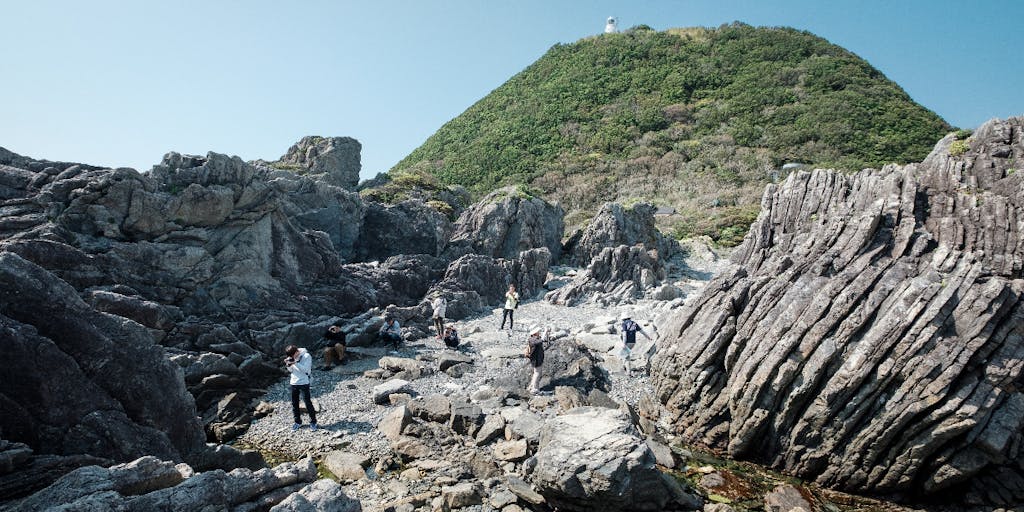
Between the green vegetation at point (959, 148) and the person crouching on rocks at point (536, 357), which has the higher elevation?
the green vegetation at point (959, 148)

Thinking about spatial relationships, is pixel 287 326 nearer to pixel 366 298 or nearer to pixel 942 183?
pixel 366 298

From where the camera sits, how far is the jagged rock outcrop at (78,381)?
8.80 meters

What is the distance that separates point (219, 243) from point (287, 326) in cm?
563

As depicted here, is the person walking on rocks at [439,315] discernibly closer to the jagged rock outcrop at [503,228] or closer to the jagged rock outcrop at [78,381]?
the jagged rock outcrop at [503,228]

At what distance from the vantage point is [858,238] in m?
16.7

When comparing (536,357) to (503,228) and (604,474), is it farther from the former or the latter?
(503,228)

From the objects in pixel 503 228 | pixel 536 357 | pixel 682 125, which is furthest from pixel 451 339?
pixel 682 125

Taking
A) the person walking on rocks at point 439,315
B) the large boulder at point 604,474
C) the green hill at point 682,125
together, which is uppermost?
the green hill at point 682,125

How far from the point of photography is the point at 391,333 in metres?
25.0

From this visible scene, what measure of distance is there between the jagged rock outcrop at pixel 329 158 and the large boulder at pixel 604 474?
165 feet

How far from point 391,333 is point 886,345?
19.7 m

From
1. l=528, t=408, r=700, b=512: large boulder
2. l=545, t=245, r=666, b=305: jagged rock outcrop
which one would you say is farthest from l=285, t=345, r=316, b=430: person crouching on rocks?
l=545, t=245, r=666, b=305: jagged rock outcrop

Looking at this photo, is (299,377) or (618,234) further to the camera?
(618,234)

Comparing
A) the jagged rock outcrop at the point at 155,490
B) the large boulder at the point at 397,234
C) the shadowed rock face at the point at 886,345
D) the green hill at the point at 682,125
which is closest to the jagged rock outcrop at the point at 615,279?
the large boulder at the point at 397,234
